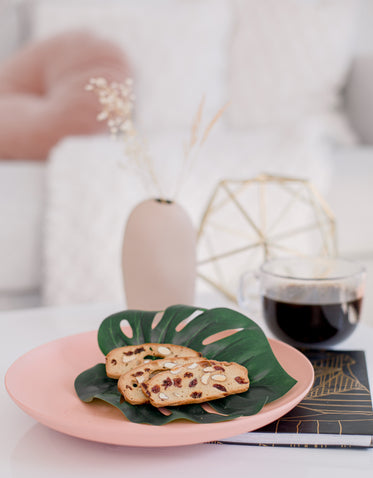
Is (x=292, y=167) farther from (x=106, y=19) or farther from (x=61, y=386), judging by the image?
(x=61, y=386)

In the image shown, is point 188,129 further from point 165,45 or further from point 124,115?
point 124,115

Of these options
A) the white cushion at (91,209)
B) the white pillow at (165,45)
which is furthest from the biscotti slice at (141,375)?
the white pillow at (165,45)

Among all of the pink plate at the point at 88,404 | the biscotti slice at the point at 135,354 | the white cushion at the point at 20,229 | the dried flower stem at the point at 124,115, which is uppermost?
the dried flower stem at the point at 124,115

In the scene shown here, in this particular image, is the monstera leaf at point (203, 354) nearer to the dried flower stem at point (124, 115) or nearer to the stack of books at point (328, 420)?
the stack of books at point (328, 420)

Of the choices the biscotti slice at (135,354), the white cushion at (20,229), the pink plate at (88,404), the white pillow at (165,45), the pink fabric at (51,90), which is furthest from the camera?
the white pillow at (165,45)

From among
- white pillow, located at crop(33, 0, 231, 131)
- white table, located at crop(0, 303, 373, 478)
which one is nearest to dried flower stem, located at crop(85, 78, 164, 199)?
white table, located at crop(0, 303, 373, 478)

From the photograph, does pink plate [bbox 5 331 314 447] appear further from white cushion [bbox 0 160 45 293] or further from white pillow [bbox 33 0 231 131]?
white pillow [bbox 33 0 231 131]

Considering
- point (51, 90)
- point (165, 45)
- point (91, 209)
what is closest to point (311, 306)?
point (91, 209)
